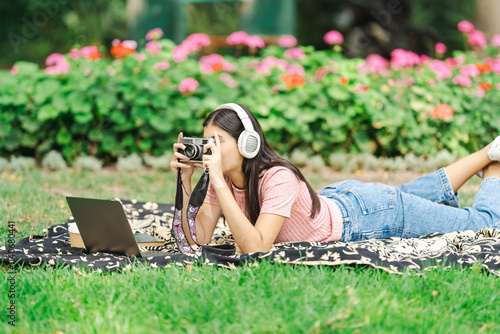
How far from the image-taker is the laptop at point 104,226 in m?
2.54

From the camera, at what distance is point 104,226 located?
8.77 feet

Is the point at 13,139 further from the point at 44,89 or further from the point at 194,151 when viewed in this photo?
the point at 194,151

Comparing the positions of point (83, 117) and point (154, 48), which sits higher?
point (154, 48)

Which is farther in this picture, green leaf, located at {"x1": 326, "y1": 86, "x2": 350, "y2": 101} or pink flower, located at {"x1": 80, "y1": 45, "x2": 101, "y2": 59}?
pink flower, located at {"x1": 80, "y1": 45, "x2": 101, "y2": 59}

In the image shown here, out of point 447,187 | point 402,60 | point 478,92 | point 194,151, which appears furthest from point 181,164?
point 478,92

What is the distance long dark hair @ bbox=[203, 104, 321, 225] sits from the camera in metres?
2.67

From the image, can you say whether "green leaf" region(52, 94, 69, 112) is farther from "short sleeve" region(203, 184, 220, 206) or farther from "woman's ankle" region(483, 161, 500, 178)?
"woman's ankle" region(483, 161, 500, 178)

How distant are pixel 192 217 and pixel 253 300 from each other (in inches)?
32.0


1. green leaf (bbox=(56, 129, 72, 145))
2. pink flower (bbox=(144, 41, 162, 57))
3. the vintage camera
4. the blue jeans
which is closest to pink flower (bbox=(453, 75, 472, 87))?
A: pink flower (bbox=(144, 41, 162, 57))

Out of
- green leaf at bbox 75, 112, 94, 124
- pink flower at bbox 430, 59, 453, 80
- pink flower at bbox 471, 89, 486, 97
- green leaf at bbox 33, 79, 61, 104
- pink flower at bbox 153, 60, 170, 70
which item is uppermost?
pink flower at bbox 430, 59, 453, 80

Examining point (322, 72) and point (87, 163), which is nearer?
point (87, 163)

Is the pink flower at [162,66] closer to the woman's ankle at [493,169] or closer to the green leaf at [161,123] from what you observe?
the green leaf at [161,123]

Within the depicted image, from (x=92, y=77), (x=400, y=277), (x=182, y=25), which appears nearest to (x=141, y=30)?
(x=182, y=25)

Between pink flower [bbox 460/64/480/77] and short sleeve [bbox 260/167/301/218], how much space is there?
4.54 meters
